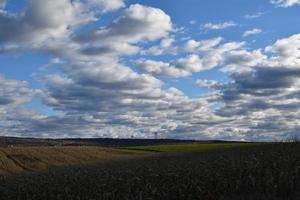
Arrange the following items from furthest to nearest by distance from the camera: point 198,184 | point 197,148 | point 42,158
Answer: point 197,148 → point 42,158 → point 198,184

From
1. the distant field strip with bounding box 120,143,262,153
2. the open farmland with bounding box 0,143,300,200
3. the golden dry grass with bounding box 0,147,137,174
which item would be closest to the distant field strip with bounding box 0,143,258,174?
the golden dry grass with bounding box 0,147,137,174

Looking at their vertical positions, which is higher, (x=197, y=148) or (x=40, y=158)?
(x=197, y=148)

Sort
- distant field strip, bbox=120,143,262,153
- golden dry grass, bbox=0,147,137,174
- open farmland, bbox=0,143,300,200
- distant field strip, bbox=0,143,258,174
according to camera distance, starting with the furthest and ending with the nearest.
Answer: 1. distant field strip, bbox=120,143,262,153
2. golden dry grass, bbox=0,147,137,174
3. distant field strip, bbox=0,143,258,174
4. open farmland, bbox=0,143,300,200

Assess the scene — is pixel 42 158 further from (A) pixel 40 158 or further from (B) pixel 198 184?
(B) pixel 198 184

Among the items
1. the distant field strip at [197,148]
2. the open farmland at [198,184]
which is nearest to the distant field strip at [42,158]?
the distant field strip at [197,148]

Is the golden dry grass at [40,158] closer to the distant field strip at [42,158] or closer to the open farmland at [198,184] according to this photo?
the distant field strip at [42,158]

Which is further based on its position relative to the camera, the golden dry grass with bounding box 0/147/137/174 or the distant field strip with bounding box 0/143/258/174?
the golden dry grass with bounding box 0/147/137/174

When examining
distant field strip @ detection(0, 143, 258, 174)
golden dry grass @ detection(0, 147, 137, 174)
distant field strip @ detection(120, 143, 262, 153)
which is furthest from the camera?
distant field strip @ detection(120, 143, 262, 153)

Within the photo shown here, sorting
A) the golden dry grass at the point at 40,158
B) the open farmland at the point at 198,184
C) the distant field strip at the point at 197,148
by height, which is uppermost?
the distant field strip at the point at 197,148

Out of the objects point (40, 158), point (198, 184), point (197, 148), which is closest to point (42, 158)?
point (40, 158)

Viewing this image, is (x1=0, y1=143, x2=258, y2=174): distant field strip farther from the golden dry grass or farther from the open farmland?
the open farmland

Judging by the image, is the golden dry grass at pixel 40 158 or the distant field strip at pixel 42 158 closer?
the distant field strip at pixel 42 158

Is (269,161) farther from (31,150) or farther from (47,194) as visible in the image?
(31,150)

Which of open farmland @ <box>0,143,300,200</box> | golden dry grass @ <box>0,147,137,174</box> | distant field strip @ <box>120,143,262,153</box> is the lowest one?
open farmland @ <box>0,143,300,200</box>
